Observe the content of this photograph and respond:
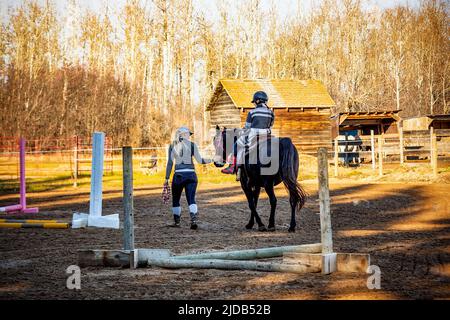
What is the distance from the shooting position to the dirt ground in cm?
552

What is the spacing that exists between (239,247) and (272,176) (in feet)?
8.37

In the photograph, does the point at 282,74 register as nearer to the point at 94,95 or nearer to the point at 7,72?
the point at 94,95

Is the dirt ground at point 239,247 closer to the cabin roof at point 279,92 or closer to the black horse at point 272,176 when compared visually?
the black horse at point 272,176

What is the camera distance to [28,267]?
716 centimetres

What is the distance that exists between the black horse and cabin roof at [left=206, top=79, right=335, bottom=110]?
2383cm

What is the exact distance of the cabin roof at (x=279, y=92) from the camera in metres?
36.1

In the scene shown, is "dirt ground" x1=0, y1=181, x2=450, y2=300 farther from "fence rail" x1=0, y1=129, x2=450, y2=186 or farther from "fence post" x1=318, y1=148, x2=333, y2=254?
"fence rail" x1=0, y1=129, x2=450, y2=186

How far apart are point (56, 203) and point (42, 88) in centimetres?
2377

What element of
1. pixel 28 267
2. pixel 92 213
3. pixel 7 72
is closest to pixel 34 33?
pixel 7 72

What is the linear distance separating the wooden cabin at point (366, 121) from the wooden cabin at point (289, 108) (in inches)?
41.4

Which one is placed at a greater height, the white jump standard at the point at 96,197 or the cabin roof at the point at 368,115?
the cabin roof at the point at 368,115

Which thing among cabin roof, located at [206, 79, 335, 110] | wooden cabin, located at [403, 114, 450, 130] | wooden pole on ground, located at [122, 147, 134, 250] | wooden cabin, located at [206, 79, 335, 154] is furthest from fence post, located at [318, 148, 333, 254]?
wooden cabin, located at [403, 114, 450, 130]

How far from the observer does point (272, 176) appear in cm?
1079

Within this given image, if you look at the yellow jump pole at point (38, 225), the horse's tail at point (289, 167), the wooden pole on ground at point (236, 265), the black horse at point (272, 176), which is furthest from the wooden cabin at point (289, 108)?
the wooden pole on ground at point (236, 265)
